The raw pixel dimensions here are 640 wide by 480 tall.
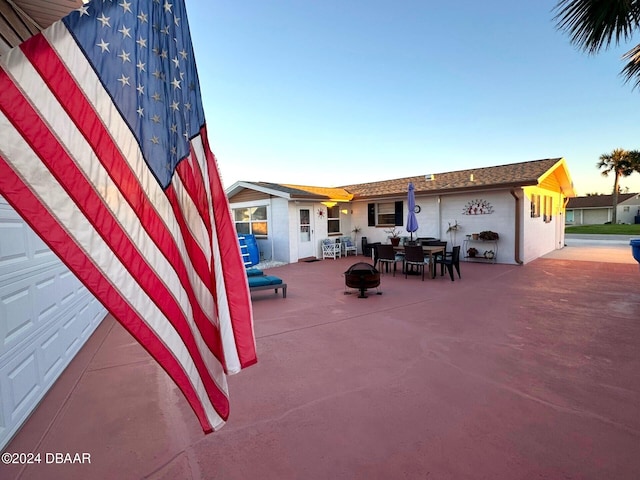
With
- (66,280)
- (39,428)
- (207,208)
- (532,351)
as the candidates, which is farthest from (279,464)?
(66,280)

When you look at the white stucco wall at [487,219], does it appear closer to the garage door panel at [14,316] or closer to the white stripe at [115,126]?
the white stripe at [115,126]

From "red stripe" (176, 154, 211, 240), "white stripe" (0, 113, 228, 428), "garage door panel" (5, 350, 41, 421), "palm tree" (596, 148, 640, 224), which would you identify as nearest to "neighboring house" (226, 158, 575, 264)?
"garage door panel" (5, 350, 41, 421)

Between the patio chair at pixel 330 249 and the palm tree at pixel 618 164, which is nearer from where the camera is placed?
the patio chair at pixel 330 249

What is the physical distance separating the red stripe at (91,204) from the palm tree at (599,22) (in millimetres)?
6076

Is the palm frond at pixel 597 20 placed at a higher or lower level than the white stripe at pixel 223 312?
higher

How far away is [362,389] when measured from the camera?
126 inches

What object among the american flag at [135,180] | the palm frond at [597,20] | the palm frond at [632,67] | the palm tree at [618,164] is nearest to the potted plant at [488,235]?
the palm frond at [632,67]

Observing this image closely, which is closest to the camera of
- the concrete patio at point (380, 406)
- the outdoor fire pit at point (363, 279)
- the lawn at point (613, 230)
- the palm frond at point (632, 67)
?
the concrete patio at point (380, 406)

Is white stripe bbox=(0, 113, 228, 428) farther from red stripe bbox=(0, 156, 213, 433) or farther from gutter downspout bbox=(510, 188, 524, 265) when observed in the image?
gutter downspout bbox=(510, 188, 524, 265)

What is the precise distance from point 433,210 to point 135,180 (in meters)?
13.4

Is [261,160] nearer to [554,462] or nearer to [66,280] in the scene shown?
[66,280]

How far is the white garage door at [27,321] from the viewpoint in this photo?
2.69m

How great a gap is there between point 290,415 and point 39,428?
2.27 m

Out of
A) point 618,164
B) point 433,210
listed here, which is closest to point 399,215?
point 433,210
